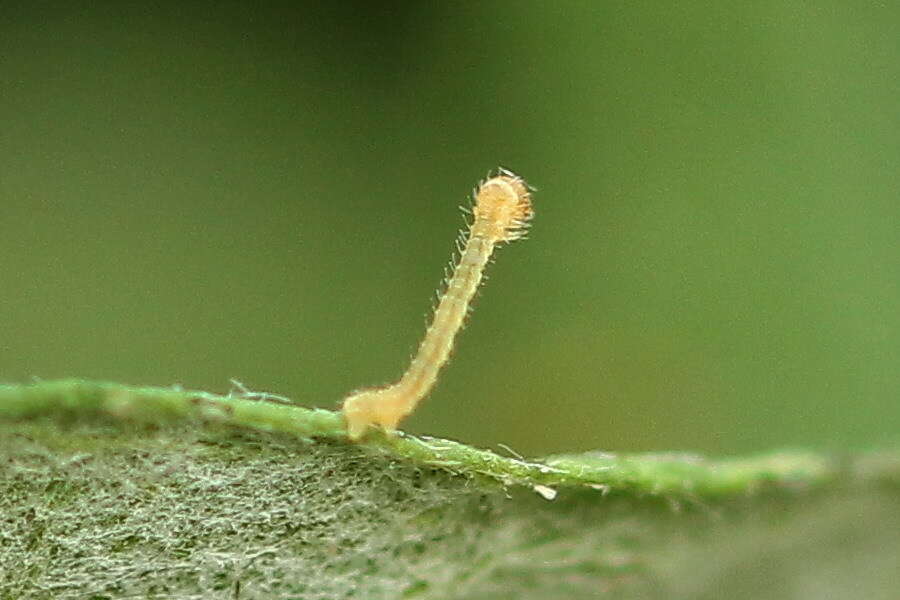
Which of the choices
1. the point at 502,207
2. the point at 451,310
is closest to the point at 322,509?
the point at 451,310

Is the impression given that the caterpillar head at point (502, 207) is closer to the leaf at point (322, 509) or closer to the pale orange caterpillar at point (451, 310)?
the pale orange caterpillar at point (451, 310)

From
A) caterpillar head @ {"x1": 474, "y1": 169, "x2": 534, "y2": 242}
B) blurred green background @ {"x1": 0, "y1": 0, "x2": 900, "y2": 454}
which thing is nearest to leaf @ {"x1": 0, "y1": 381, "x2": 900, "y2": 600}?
caterpillar head @ {"x1": 474, "y1": 169, "x2": 534, "y2": 242}

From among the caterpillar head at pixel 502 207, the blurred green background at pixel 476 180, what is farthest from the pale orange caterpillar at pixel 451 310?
the blurred green background at pixel 476 180

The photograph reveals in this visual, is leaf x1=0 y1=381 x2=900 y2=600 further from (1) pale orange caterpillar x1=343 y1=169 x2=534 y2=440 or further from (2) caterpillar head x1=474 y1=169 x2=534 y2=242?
(2) caterpillar head x1=474 y1=169 x2=534 y2=242

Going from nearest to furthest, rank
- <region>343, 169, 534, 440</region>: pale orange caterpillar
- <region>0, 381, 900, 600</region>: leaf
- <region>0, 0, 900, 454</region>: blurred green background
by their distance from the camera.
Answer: <region>0, 381, 900, 600</region>: leaf → <region>343, 169, 534, 440</region>: pale orange caterpillar → <region>0, 0, 900, 454</region>: blurred green background

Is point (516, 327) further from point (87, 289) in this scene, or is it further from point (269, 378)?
point (87, 289)

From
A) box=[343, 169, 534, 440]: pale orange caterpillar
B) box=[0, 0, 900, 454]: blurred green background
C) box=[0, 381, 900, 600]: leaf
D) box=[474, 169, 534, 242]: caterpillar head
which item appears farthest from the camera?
box=[0, 0, 900, 454]: blurred green background

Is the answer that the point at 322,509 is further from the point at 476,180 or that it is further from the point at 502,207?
the point at 476,180
